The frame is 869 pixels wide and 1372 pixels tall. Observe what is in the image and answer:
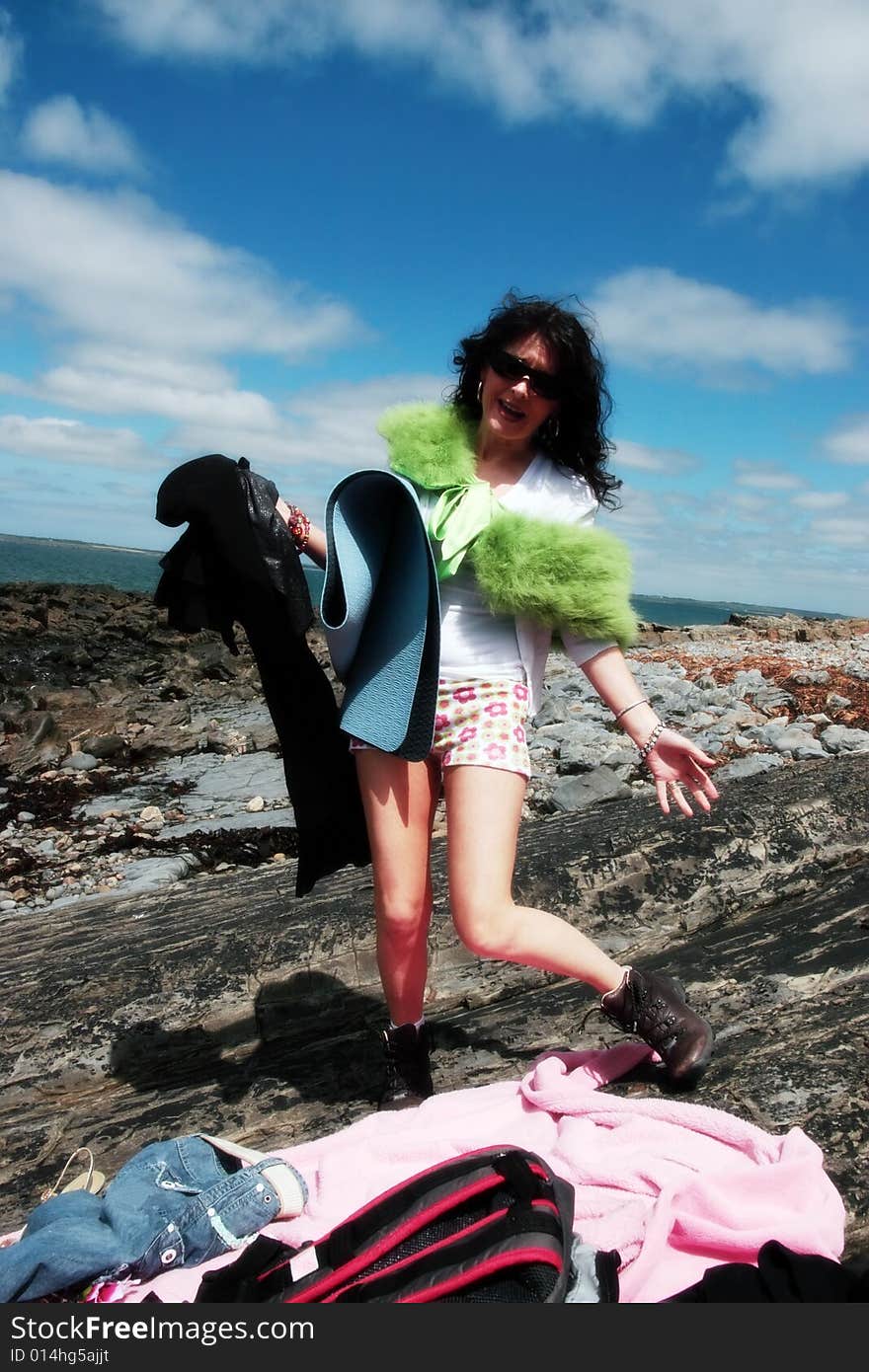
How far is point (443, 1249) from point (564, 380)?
8.84 feet

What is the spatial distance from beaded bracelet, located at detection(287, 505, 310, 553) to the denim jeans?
2.03m

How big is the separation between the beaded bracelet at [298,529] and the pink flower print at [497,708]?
2.92 feet

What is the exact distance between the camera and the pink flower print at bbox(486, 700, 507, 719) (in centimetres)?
312

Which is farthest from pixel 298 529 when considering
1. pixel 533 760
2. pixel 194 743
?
pixel 194 743

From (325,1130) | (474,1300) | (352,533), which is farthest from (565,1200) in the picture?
(352,533)

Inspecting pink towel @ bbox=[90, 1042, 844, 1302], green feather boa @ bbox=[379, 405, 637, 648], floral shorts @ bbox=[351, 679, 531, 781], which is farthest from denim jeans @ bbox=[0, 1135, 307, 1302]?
green feather boa @ bbox=[379, 405, 637, 648]

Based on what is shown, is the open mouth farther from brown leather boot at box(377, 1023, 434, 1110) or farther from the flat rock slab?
the flat rock slab

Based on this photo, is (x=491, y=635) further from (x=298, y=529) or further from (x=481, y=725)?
(x=298, y=529)

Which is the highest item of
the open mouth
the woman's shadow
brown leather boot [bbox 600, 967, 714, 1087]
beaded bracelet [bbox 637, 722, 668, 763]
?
the open mouth

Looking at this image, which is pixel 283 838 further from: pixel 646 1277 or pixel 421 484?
pixel 646 1277

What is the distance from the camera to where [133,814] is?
904cm

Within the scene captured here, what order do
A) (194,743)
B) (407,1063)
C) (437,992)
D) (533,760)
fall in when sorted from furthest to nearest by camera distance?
(194,743)
(533,760)
(437,992)
(407,1063)

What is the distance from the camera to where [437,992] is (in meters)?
4.23

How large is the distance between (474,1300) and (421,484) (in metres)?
2.40
